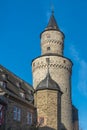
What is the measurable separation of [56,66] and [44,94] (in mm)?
11580

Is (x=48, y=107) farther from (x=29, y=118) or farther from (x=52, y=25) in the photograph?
(x=52, y=25)

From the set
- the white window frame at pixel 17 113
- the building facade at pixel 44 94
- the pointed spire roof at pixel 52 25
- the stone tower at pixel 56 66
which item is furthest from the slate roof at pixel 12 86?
the pointed spire roof at pixel 52 25

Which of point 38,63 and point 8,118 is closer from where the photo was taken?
point 8,118

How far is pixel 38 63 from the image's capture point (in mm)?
54281

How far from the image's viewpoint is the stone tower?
169 ft

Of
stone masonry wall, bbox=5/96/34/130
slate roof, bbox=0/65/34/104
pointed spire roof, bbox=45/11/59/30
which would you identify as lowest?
stone masonry wall, bbox=5/96/34/130

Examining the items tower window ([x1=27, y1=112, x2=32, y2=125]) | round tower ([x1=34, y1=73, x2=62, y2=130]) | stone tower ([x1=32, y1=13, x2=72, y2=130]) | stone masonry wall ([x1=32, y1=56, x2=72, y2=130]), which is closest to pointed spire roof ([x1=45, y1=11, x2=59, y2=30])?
stone tower ([x1=32, y1=13, x2=72, y2=130])

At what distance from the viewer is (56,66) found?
53.3 m

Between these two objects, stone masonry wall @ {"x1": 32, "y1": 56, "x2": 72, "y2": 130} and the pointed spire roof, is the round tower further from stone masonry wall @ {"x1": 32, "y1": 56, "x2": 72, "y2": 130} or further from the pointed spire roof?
the pointed spire roof

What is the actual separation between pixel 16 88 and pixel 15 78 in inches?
203

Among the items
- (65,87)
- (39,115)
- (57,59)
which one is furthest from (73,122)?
(39,115)

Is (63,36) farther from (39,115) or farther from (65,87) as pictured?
(39,115)

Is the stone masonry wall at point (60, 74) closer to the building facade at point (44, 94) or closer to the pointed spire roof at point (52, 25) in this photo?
the building facade at point (44, 94)

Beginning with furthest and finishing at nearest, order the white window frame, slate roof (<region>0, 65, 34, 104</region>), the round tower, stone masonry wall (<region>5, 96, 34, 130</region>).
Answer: the round tower, slate roof (<region>0, 65, 34, 104</region>), the white window frame, stone masonry wall (<region>5, 96, 34, 130</region>)
